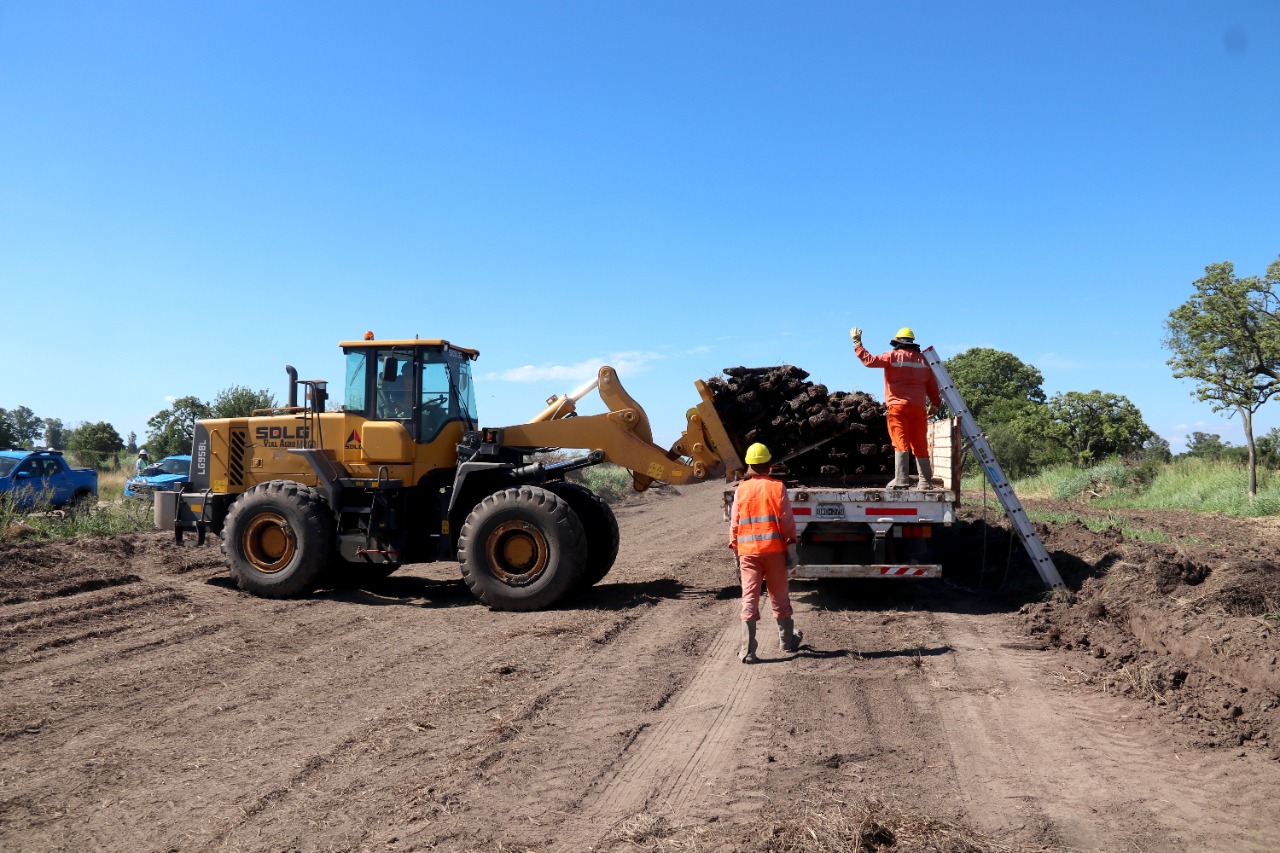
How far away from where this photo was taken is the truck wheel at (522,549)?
989 centimetres

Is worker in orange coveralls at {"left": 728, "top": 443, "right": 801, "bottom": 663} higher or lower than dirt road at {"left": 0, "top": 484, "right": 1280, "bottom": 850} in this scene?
higher

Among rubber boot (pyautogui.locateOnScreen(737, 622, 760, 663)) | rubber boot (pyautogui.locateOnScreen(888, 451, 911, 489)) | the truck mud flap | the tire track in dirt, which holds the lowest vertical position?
the tire track in dirt

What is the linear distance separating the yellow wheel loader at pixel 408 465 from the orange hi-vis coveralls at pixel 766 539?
2.74 metres

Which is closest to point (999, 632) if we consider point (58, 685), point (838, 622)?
point (838, 622)

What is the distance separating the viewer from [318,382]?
36.7 feet

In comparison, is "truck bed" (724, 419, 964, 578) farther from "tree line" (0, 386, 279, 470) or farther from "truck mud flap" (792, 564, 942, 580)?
"tree line" (0, 386, 279, 470)

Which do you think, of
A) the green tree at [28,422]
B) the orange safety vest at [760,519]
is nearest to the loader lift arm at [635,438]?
the orange safety vest at [760,519]

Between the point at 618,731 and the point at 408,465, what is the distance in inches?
238

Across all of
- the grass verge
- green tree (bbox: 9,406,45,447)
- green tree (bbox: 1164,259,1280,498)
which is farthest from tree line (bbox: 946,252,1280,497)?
green tree (bbox: 9,406,45,447)

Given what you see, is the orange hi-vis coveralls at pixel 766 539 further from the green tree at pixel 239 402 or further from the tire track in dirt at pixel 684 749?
the green tree at pixel 239 402

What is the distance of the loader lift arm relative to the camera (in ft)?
34.7

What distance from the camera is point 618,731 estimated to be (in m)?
5.70

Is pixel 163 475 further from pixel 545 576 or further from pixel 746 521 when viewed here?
pixel 746 521

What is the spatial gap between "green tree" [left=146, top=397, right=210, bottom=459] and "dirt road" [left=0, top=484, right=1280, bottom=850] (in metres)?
28.2
